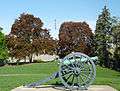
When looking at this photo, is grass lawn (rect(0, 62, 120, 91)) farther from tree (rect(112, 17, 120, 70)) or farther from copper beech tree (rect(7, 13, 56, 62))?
copper beech tree (rect(7, 13, 56, 62))

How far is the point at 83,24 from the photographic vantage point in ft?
232

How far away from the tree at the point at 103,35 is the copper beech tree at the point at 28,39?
27.7 feet

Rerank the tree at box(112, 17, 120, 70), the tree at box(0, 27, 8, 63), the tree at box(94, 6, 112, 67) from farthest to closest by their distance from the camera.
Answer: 1. the tree at box(0, 27, 8, 63)
2. the tree at box(94, 6, 112, 67)
3. the tree at box(112, 17, 120, 70)

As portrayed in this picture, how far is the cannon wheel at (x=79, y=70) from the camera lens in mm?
18719

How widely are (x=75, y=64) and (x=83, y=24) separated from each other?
5234 centimetres

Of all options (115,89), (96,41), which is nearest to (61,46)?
(96,41)

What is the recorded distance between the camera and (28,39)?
64.2m

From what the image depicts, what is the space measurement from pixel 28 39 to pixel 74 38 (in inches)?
347

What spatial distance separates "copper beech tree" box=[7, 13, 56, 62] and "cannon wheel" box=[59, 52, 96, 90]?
43325 mm

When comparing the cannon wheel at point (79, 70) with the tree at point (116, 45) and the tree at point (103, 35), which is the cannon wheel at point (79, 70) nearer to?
the tree at point (116, 45)

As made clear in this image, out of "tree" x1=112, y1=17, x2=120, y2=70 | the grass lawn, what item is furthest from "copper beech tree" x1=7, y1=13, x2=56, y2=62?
the grass lawn

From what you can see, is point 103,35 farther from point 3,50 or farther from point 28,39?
point 3,50

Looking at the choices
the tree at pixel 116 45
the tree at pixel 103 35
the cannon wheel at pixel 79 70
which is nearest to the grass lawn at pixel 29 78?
the cannon wheel at pixel 79 70

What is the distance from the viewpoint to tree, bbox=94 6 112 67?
57950 mm
